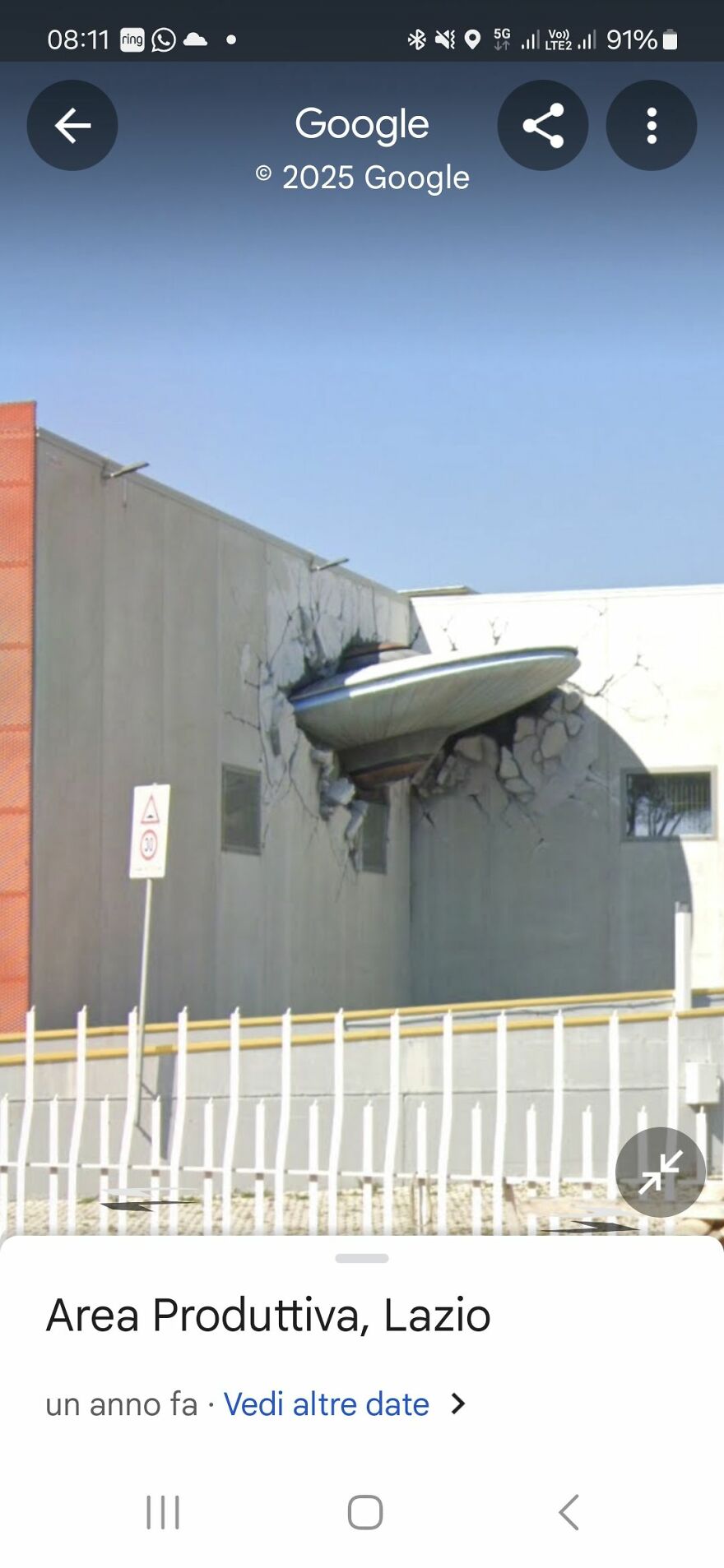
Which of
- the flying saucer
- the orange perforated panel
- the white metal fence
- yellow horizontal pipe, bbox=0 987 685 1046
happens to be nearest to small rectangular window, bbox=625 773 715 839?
the flying saucer

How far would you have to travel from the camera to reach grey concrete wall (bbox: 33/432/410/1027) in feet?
37.6

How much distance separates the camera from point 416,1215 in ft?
16.2

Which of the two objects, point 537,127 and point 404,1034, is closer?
point 537,127

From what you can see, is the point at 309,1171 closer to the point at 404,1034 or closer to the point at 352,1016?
the point at 404,1034

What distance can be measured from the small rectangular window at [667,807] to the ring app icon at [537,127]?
1608 centimetres

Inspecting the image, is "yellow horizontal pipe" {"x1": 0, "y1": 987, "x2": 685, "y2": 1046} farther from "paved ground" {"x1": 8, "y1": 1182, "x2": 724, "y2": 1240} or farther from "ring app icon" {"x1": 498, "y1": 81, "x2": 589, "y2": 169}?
"ring app icon" {"x1": 498, "y1": 81, "x2": 589, "y2": 169}

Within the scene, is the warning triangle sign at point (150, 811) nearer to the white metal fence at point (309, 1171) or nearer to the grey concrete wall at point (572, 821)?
the white metal fence at point (309, 1171)

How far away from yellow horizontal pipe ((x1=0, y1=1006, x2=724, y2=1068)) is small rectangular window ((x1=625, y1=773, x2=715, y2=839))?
10467mm

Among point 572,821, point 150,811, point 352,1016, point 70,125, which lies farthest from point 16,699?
point 70,125

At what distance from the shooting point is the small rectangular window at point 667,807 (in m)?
18.5

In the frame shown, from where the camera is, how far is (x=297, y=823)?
51.0 feet

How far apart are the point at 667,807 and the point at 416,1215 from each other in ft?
45.7
